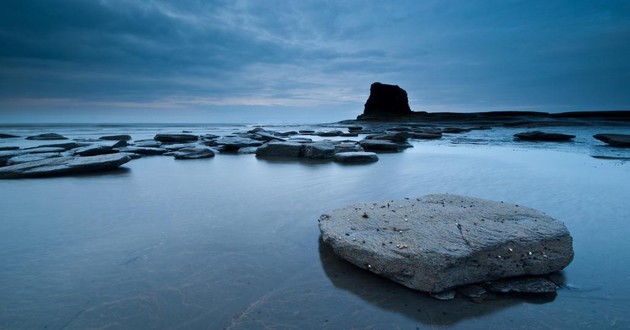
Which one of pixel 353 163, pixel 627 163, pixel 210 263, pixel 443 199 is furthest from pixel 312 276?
pixel 627 163

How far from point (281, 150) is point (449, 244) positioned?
731cm

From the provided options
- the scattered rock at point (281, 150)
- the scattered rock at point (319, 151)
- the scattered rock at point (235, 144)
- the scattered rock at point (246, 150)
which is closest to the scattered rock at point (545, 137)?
the scattered rock at point (319, 151)

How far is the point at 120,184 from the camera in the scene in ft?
17.8

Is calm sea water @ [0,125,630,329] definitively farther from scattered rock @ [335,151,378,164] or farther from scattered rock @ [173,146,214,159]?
scattered rock @ [173,146,214,159]

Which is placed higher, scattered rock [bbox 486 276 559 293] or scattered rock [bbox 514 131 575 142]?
scattered rock [bbox 514 131 575 142]

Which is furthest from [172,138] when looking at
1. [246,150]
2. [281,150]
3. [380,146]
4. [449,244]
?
[449,244]

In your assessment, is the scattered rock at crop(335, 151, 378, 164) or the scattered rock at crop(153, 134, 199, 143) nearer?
the scattered rock at crop(335, 151, 378, 164)

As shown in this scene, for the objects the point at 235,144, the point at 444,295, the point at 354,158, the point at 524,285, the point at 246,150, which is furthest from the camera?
the point at 235,144

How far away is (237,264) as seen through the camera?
A: 2414mm

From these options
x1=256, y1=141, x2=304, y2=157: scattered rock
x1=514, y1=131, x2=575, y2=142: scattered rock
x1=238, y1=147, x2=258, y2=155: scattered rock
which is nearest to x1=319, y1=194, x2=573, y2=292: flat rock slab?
x1=256, y1=141, x2=304, y2=157: scattered rock

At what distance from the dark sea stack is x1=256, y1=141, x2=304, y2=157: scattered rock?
6371 cm

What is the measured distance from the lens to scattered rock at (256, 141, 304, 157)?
9.24 metres

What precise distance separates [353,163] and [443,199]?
14.2 feet

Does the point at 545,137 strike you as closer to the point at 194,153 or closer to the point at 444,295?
the point at 194,153
